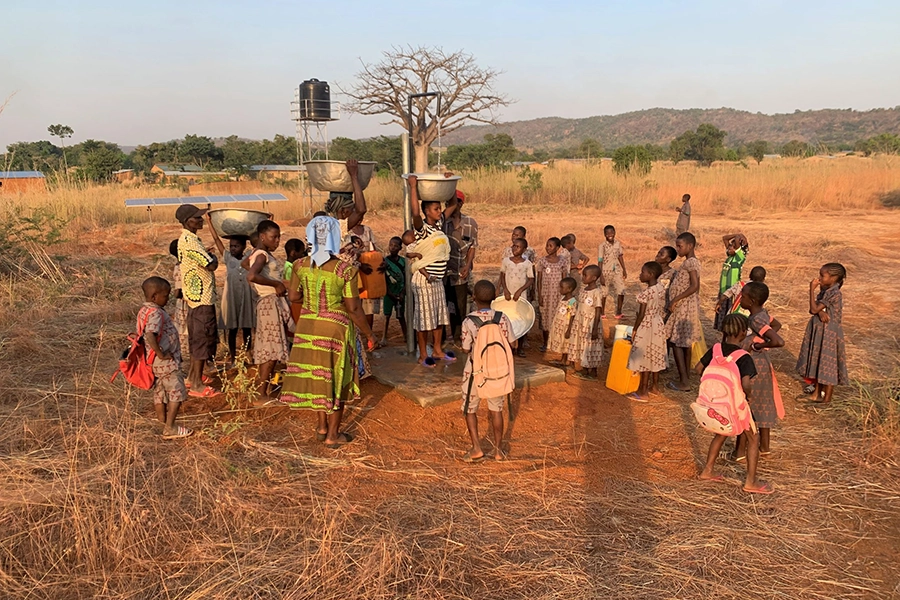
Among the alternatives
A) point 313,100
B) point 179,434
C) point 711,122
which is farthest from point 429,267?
point 711,122

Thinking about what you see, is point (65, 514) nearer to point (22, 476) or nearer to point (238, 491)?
point (22, 476)

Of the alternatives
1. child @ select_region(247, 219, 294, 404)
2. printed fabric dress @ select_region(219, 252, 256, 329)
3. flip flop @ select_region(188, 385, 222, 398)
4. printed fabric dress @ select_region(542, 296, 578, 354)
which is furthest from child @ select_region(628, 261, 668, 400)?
flip flop @ select_region(188, 385, 222, 398)

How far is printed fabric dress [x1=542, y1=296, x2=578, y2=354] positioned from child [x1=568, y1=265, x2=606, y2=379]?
0.16 m

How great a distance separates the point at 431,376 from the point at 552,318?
1.70 m

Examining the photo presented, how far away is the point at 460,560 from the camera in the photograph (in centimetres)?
281

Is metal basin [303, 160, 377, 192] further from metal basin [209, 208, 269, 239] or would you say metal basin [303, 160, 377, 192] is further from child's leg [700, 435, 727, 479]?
child's leg [700, 435, 727, 479]

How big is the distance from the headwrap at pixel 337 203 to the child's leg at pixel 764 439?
3.20 m

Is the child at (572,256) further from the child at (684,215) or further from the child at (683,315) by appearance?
the child at (684,215)

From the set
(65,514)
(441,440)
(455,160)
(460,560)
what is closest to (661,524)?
(460,560)

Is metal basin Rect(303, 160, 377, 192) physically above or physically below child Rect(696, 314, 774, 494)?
above

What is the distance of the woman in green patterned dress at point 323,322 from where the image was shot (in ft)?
12.3

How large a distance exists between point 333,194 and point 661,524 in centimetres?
323

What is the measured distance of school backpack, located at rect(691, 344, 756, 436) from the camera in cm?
338

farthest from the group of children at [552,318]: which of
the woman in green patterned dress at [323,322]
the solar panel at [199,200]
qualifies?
the solar panel at [199,200]
